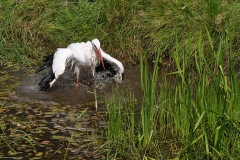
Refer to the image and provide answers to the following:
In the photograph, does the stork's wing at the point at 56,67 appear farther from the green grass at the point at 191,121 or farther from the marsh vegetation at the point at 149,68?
the green grass at the point at 191,121

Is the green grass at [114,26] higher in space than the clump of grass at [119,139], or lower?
higher

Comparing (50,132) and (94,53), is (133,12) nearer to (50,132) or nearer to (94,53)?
(94,53)

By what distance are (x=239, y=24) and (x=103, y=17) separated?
209 cm

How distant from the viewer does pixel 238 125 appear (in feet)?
14.0

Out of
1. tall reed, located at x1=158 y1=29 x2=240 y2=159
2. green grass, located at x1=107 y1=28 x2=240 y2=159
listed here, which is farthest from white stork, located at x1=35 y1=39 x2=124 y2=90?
tall reed, located at x1=158 y1=29 x2=240 y2=159

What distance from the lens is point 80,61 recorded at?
746 centimetres

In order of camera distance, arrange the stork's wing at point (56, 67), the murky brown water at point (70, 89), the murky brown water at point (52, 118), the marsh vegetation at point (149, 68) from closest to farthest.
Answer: the marsh vegetation at point (149, 68), the murky brown water at point (52, 118), the murky brown water at point (70, 89), the stork's wing at point (56, 67)

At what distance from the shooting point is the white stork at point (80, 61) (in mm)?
7079

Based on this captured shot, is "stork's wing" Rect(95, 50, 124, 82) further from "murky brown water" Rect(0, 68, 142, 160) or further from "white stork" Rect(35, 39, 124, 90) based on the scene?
"murky brown water" Rect(0, 68, 142, 160)

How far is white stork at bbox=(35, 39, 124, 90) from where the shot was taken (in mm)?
7079

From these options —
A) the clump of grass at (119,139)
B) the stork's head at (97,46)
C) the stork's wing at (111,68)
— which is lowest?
the clump of grass at (119,139)

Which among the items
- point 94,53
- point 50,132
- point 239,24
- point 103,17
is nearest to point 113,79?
point 94,53

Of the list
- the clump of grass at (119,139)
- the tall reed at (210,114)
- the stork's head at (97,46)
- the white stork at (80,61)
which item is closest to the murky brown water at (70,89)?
the white stork at (80,61)

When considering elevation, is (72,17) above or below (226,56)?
above
